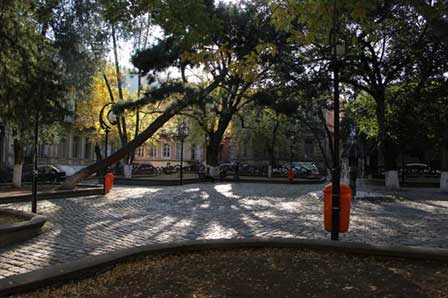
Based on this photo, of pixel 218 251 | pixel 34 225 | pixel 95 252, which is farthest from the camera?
pixel 34 225

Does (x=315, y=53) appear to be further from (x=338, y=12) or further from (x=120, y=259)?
(x=120, y=259)

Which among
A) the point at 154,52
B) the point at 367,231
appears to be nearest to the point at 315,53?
the point at 154,52

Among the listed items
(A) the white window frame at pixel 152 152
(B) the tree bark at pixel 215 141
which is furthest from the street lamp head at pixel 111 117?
(A) the white window frame at pixel 152 152

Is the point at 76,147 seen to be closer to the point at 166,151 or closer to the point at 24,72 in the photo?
the point at 166,151

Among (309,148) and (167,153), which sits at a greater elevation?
(309,148)

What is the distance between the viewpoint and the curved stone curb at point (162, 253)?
5345mm

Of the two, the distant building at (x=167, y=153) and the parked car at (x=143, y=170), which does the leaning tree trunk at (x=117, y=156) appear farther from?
the distant building at (x=167, y=153)

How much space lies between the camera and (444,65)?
2381 cm

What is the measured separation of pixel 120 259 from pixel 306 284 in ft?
8.48

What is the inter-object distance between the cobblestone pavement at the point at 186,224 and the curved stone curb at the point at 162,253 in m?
1.14

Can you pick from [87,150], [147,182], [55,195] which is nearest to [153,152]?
[87,150]

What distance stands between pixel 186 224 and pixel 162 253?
14.6 feet

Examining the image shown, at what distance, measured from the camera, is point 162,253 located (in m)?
7.17

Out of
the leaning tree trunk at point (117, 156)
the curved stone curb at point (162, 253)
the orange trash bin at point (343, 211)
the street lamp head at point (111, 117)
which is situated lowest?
the curved stone curb at point (162, 253)
